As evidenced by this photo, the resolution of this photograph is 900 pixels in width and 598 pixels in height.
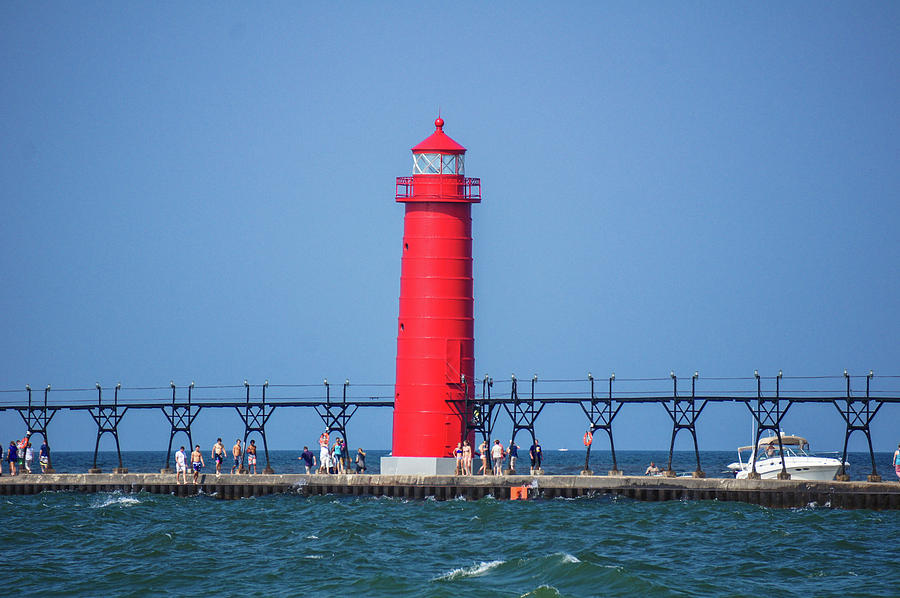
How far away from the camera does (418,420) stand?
141 ft

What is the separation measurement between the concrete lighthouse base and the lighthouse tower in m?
0.03

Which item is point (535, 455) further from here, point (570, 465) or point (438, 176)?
point (570, 465)

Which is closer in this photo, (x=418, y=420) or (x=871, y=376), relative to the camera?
(x=871, y=376)

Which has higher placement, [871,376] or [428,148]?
[428,148]

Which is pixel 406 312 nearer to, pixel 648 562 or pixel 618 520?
pixel 618 520

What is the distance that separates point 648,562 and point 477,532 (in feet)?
20.1

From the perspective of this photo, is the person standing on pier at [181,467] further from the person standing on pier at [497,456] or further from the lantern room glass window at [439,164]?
the lantern room glass window at [439,164]

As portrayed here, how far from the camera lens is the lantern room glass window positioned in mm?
43156

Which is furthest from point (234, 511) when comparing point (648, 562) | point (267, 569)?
point (648, 562)

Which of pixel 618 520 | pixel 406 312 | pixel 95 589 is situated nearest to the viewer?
pixel 95 589

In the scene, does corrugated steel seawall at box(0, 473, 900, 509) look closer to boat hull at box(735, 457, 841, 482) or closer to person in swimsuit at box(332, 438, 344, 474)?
person in swimsuit at box(332, 438, 344, 474)

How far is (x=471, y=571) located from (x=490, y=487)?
535 inches

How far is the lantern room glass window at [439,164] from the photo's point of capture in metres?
43.2

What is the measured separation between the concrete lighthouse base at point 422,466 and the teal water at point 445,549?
1642 mm
